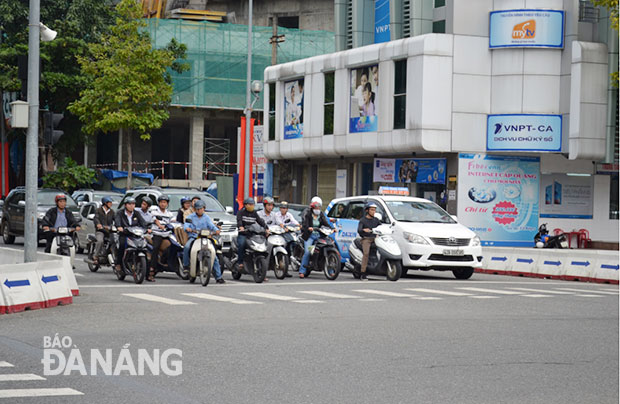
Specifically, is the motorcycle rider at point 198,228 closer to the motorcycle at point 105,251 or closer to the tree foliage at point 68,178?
the motorcycle at point 105,251

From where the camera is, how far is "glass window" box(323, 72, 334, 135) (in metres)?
44.7

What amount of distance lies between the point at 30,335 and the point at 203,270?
818 centimetres

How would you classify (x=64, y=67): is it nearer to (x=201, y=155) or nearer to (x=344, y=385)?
(x=201, y=155)

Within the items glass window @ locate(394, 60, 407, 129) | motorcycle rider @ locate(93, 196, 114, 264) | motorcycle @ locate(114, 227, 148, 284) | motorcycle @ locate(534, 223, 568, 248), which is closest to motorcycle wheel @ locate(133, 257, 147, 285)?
motorcycle @ locate(114, 227, 148, 284)

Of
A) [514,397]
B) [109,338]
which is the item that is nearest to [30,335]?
[109,338]

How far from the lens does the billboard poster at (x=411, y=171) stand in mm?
39719

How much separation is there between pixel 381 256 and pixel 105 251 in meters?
Answer: 5.80

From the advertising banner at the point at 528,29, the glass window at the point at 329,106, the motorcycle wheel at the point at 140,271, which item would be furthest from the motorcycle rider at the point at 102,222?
the glass window at the point at 329,106

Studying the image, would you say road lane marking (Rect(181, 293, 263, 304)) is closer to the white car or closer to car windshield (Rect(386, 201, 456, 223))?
the white car

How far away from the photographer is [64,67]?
166 feet

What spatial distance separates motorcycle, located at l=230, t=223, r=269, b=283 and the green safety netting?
43.1 m

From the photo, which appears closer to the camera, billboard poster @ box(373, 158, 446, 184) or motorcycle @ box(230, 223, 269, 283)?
motorcycle @ box(230, 223, 269, 283)

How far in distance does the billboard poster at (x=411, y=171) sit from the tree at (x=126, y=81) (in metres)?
10.00

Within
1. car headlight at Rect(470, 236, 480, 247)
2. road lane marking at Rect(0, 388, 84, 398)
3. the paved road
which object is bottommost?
the paved road
